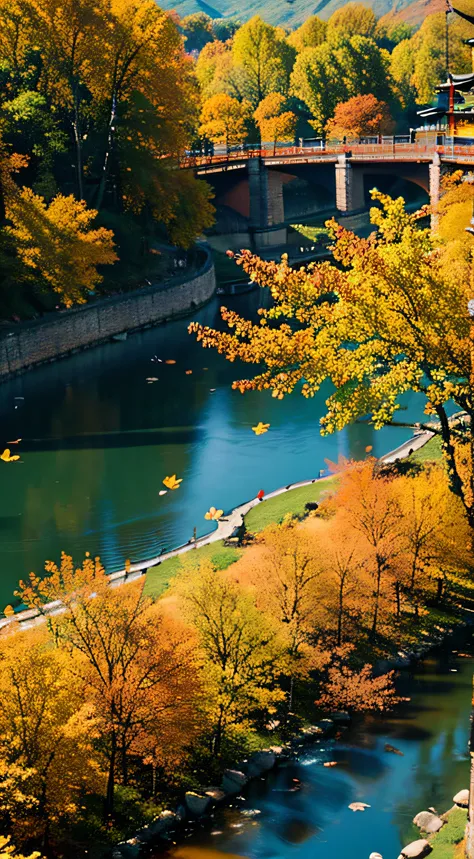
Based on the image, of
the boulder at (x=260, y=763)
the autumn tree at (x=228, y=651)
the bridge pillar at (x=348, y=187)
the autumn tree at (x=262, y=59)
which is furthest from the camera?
the autumn tree at (x=262, y=59)

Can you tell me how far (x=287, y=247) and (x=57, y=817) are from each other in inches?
3722

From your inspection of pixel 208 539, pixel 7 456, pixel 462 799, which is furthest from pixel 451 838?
pixel 7 456

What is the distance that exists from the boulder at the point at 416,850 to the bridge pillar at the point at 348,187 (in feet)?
322

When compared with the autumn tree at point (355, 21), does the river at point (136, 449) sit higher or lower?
lower

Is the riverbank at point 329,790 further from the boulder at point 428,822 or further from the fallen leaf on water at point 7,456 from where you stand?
the fallen leaf on water at point 7,456

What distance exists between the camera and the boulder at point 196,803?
3091 cm

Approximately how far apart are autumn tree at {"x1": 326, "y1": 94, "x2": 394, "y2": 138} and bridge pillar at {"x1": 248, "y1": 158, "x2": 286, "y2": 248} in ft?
58.9

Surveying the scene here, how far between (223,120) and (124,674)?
11339 centimetres

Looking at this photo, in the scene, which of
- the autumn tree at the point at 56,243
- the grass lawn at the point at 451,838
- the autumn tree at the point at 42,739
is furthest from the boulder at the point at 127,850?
the autumn tree at the point at 56,243

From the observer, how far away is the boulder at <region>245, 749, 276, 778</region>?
32812 mm

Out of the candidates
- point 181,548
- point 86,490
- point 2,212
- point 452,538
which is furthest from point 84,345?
point 452,538

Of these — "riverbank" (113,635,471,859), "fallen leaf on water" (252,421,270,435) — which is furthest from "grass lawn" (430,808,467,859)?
"fallen leaf on water" (252,421,270,435)

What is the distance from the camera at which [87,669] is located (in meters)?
30.5

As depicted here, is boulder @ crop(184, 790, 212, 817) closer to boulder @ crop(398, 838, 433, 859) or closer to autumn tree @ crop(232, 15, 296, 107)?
boulder @ crop(398, 838, 433, 859)
